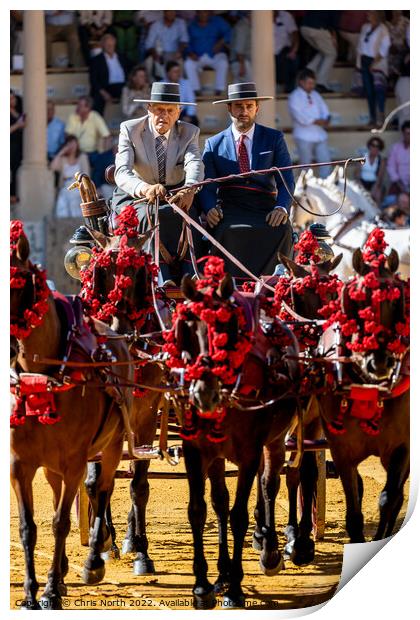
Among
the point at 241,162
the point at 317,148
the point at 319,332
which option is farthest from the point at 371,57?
the point at 319,332

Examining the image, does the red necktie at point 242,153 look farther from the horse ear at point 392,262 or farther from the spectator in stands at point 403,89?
the spectator in stands at point 403,89

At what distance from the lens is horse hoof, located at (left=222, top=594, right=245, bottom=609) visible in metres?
7.95

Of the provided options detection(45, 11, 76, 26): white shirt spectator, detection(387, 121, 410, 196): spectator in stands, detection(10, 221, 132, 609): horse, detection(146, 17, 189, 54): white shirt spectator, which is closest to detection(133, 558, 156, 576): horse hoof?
detection(10, 221, 132, 609): horse

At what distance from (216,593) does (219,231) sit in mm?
2932

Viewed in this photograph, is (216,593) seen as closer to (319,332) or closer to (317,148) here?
(319,332)

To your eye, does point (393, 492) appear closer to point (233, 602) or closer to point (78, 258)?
point (233, 602)

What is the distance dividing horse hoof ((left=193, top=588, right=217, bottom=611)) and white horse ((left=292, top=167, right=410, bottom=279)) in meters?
9.97

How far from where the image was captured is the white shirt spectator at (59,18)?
22.1 metres

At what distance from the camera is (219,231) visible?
10.4 m

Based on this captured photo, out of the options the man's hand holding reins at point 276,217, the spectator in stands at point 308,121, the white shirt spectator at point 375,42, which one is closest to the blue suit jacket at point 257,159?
the man's hand holding reins at point 276,217

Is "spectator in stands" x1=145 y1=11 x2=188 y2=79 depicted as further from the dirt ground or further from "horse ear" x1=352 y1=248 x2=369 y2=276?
"horse ear" x1=352 y1=248 x2=369 y2=276

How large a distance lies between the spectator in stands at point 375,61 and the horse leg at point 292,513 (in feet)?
37.4

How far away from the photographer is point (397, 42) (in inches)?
798

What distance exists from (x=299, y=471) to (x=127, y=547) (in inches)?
42.3
